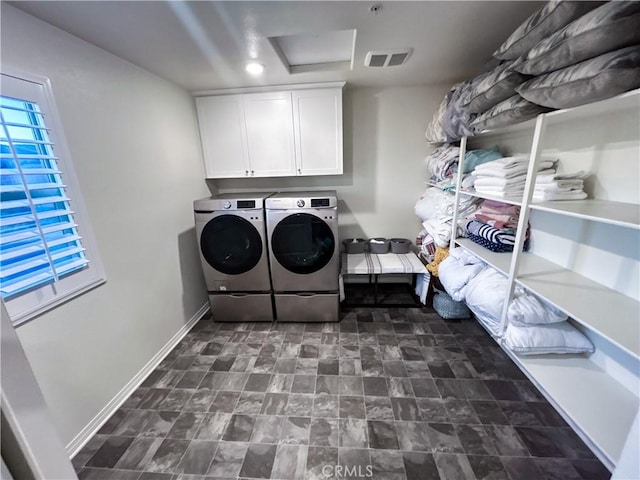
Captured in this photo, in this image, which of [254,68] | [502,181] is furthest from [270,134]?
[502,181]

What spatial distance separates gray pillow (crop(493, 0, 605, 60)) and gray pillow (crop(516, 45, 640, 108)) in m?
0.16

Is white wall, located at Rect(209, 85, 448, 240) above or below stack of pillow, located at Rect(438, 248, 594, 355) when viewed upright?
above

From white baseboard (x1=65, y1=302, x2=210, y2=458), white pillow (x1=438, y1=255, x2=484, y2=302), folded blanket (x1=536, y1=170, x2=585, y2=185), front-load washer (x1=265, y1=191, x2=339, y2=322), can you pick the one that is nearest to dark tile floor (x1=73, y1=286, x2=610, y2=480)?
white baseboard (x1=65, y1=302, x2=210, y2=458)

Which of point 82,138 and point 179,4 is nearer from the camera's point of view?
point 179,4

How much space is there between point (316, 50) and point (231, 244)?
165 centimetres

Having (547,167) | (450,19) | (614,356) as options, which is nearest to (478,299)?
(614,356)

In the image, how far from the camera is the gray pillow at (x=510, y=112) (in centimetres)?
122

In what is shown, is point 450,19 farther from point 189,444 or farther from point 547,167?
point 189,444

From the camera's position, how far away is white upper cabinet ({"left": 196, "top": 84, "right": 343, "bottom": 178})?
90.4 inches

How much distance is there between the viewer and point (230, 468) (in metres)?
1.26

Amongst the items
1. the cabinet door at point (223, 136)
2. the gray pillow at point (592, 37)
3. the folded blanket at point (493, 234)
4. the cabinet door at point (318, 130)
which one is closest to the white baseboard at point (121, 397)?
the cabinet door at point (223, 136)

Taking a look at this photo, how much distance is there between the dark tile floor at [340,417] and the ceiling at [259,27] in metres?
2.12

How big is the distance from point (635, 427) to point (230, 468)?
160cm

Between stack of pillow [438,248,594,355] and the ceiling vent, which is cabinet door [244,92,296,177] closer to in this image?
the ceiling vent
